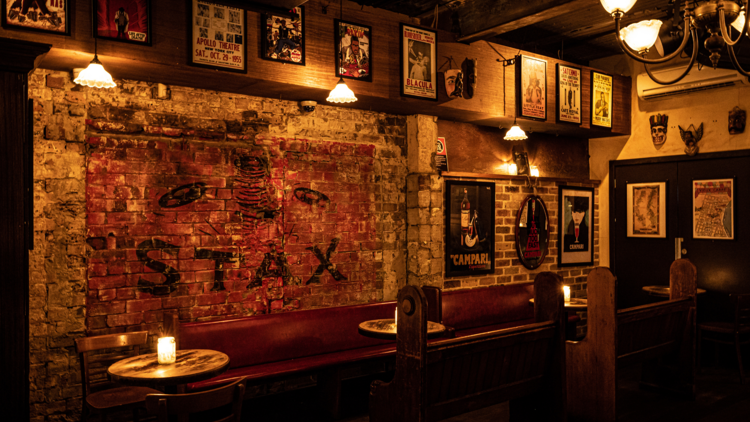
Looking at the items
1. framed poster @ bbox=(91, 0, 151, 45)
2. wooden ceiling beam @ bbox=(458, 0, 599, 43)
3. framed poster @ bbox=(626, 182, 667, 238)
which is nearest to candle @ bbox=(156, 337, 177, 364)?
framed poster @ bbox=(91, 0, 151, 45)

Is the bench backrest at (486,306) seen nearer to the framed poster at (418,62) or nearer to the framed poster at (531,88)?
the framed poster at (531,88)

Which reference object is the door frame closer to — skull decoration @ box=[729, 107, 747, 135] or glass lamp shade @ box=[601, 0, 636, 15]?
skull decoration @ box=[729, 107, 747, 135]

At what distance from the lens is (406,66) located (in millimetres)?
5258

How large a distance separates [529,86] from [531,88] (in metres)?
0.04

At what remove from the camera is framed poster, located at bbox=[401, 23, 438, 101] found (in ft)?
17.2

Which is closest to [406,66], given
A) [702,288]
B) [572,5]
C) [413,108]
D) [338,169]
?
[413,108]

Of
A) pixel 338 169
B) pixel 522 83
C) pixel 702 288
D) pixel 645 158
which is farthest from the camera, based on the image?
pixel 645 158

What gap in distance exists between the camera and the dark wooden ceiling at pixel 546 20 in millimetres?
4590

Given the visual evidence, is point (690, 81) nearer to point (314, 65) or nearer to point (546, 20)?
point (546, 20)

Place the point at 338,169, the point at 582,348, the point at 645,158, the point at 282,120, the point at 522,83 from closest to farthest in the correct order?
the point at 582,348 < the point at 282,120 < the point at 338,169 < the point at 522,83 < the point at 645,158

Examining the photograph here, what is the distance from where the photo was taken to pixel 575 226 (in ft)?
25.0

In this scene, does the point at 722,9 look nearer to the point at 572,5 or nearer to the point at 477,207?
the point at 572,5

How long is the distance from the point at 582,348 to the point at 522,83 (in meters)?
3.08

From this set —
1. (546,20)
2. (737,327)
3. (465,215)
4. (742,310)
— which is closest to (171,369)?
(465,215)
